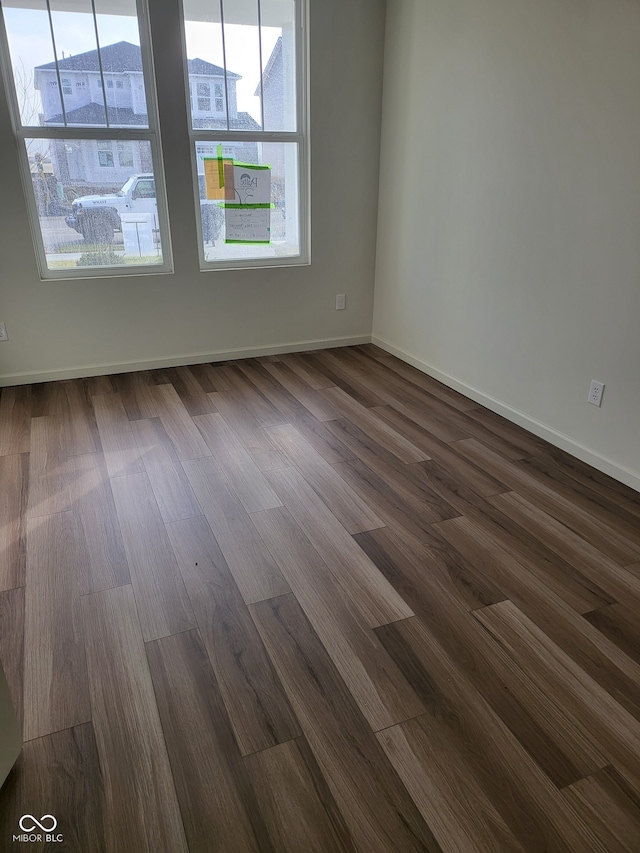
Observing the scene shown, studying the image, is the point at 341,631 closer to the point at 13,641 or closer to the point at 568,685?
the point at 568,685

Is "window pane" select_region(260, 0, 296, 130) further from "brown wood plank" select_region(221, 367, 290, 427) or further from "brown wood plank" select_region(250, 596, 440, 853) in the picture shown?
"brown wood plank" select_region(250, 596, 440, 853)

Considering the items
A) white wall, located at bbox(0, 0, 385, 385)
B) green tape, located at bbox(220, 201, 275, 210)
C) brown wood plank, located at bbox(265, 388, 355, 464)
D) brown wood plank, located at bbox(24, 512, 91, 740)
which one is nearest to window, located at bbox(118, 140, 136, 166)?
white wall, located at bbox(0, 0, 385, 385)

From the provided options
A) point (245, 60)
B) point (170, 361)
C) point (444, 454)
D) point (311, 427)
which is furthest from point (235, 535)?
point (245, 60)

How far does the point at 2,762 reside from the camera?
1.29m

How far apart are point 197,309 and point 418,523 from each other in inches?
96.3

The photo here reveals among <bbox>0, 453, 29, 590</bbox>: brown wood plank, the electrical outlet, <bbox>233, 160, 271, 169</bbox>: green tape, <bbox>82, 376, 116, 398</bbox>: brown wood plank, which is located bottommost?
<bbox>0, 453, 29, 590</bbox>: brown wood plank

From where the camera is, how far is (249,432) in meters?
3.15

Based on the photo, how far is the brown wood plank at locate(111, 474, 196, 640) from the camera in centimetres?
185

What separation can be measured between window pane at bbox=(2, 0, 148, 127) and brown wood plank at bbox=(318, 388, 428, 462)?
2129 millimetres

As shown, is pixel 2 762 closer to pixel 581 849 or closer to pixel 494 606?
pixel 581 849

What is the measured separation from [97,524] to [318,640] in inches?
42.9

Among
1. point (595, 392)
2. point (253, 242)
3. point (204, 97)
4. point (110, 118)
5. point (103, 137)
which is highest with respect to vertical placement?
point (204, 97)

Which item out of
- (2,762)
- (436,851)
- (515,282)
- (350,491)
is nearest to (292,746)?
(436,851)

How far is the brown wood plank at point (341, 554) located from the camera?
1897 mm
